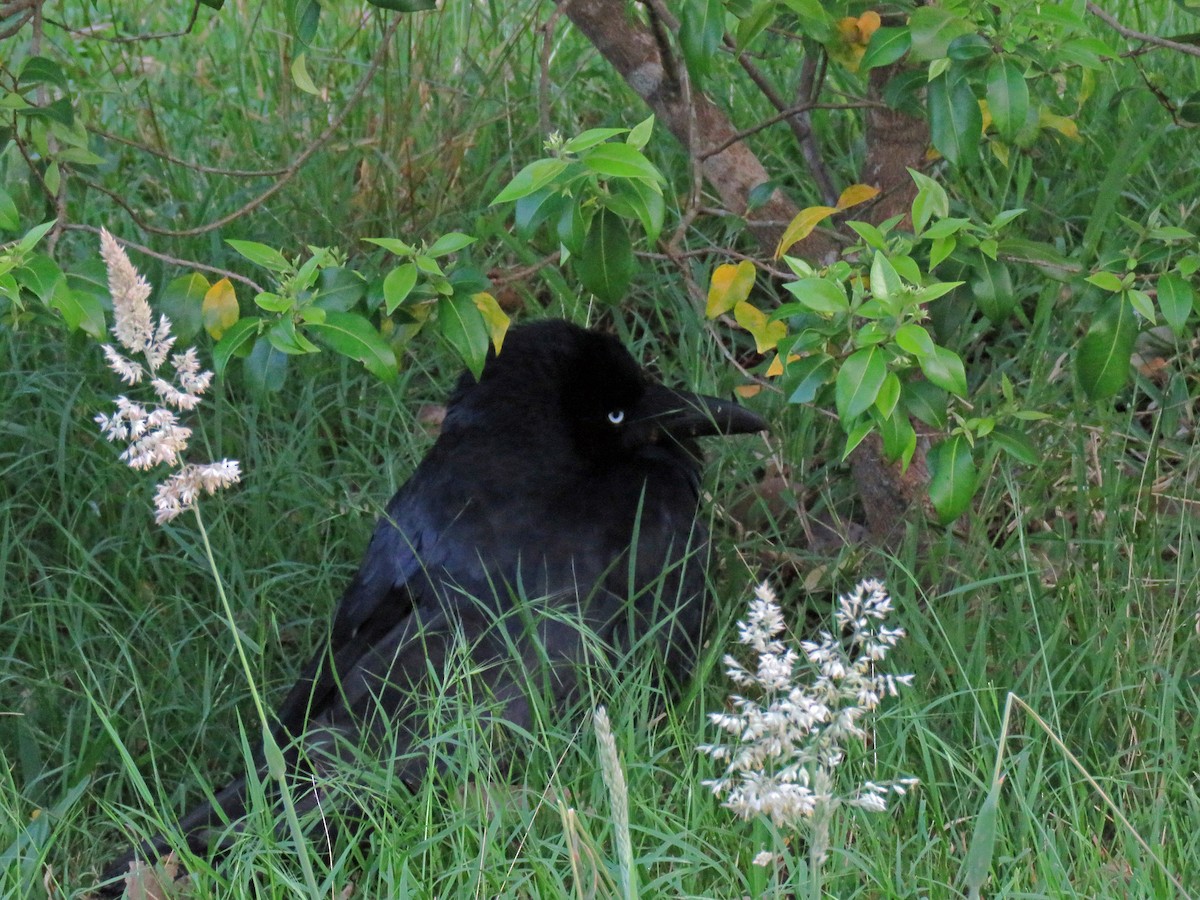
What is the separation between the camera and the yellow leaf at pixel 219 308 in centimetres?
282

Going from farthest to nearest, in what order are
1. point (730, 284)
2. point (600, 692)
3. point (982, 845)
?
point (730, 284)
point (600, 692)
point (982, 845)

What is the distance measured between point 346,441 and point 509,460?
1026mm

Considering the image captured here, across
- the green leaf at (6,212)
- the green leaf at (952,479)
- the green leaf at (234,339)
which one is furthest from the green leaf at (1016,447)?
the green leaf at (6,212)

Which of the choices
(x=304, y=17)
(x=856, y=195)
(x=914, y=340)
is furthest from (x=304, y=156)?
(x=914, y=340)

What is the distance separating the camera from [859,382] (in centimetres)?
230

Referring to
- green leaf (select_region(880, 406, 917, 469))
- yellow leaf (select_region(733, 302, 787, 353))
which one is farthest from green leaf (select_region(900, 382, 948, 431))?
yellow leaf (select_region(733, 302, 787, 353))

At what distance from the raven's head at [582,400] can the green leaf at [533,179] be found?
1.16 metres

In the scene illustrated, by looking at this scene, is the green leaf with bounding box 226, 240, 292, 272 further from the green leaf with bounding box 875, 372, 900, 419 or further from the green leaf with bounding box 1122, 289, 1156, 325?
the green leaf with bounding box 1122, 289, 1156, 325

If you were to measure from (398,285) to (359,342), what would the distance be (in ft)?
0.38

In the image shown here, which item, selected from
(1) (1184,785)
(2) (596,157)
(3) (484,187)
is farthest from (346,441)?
(1) (1184,785)

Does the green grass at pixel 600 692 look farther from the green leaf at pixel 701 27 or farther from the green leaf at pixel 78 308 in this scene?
the green leaf at pixel 701 27

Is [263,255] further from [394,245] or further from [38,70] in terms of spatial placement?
[38,70]

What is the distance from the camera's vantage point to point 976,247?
8.73 ft

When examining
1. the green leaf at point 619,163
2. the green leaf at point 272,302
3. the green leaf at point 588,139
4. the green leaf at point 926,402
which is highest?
the green leaf at point 588,139
